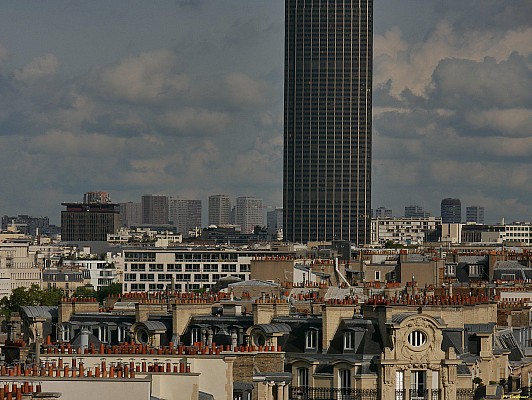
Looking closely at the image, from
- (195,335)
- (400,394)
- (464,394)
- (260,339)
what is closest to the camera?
(400,394)

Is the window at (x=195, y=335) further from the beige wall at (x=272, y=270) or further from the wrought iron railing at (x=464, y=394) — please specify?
the beige wall at (x=272, y=270)

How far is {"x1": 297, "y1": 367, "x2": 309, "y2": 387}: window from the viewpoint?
57.5 metres

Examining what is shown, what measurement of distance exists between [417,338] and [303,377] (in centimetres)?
403

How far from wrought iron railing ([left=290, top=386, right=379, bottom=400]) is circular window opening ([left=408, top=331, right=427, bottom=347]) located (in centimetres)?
160

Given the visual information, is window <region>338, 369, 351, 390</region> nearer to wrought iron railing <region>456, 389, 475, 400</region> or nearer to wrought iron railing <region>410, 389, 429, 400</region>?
wrought iron railing <region>410, 389, 429, 400</region>

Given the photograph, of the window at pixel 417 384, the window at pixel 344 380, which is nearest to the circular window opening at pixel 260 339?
the window at pixel 344 380

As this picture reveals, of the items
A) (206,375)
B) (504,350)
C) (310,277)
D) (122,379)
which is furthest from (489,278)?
(122,379)

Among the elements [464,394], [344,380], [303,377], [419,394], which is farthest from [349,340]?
[464,394]

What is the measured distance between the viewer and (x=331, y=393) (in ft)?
186

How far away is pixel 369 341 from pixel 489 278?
64.1 m

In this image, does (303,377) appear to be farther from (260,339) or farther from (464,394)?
(464,394)

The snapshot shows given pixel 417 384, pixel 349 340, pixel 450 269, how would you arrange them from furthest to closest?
pixel 450 269 → pixel 349 340 → pixel 417 384

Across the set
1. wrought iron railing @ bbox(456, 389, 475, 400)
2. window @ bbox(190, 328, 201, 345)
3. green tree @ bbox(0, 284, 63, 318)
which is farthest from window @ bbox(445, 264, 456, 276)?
wrought iron railing @ bbox(456, 389, 475, 400)

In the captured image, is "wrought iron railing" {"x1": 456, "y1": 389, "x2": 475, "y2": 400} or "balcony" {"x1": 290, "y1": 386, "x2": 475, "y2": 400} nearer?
"balcony" {"x1": 290, "y1": 386, "x2": 475, "y2": 400}
